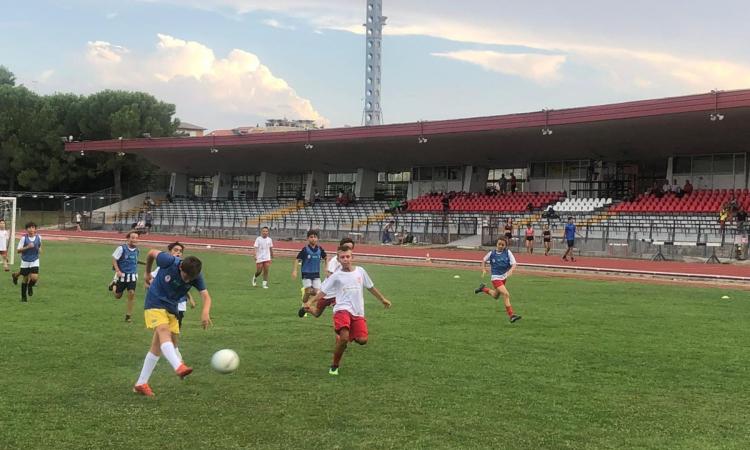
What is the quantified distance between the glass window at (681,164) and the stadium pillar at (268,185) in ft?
109

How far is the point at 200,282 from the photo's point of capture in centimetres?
758

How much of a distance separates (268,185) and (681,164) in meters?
33.9

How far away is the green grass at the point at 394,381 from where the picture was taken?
6.13 metres

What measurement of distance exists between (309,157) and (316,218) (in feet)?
23.7

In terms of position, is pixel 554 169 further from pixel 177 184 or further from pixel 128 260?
pixel 128 260

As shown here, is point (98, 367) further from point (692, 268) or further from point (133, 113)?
point (133, 113)

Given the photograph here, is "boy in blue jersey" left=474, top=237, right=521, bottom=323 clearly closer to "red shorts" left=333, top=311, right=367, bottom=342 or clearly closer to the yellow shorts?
"red shorts" left=333, top=311, right=367, bottom=342

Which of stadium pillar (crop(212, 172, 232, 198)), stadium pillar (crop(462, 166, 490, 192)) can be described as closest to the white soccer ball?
stadium pillar (crop(462, 166, 490, 192))

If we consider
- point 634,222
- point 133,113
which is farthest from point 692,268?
point 133,113

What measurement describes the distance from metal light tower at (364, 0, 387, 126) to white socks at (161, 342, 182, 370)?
78.6 meters

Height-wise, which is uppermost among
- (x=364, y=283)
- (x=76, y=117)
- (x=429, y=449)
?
(x=76, y=117)

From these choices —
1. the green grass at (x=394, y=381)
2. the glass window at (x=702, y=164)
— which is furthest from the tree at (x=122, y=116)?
the green grass at (x=394, y=381)

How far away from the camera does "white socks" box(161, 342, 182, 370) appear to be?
7.12m

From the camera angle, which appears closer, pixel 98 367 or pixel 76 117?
pixel 98 367
